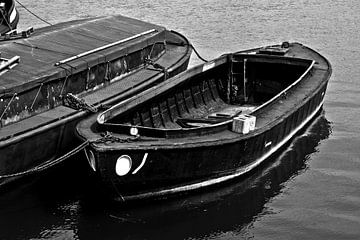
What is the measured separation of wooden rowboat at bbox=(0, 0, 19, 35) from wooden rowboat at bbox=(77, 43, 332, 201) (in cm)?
907

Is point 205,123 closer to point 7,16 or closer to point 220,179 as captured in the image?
point 220,179

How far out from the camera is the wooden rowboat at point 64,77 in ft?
44.6

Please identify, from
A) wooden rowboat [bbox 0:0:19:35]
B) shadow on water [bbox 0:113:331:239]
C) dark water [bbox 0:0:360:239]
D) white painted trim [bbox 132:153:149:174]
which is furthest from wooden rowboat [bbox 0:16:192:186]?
wooden rowboat [bbox 0:0:19:35]

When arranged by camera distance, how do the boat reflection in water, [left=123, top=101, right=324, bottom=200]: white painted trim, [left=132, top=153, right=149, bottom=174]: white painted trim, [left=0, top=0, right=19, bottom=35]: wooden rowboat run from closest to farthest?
1. [left=132, top=153, right=149, bottom=174]: white painted trim
2. the boat reflection in water
3. [left=123, top=101, right=324, bottom=200]: white painted trim
4. [left=0, top=0, right=19, bottom=35]: wooden rowboat

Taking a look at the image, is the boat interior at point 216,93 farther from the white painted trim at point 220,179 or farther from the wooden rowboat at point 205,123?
the white painted trim at point 220,179

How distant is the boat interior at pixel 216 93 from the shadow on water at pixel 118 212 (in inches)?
77.6

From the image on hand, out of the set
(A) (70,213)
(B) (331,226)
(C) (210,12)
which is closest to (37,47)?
(A) (70,213)

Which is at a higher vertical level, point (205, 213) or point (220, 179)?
point (220, 179)

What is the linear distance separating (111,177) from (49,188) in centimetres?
253

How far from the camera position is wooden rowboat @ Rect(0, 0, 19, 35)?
23219 mm

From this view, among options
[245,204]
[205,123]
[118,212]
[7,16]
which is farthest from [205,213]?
[7,16]

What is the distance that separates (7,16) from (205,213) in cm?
1436

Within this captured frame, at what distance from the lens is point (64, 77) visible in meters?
15.3

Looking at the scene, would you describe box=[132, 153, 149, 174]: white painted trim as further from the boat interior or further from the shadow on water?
the boat interior
